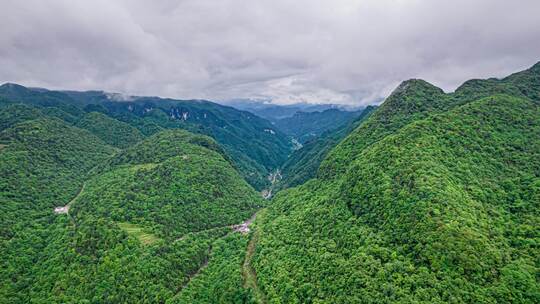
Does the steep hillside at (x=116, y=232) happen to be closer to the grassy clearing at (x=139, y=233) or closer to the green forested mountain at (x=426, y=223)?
the grassy clearing at (x=139, y=233)

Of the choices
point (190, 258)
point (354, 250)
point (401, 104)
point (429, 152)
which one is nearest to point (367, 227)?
point (354, 250)

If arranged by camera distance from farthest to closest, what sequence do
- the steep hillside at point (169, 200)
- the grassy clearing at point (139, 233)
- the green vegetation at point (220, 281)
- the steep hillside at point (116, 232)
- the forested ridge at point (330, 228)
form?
the steep hillside at point (169, 200), the grassy clearing at point (139, 233), the steep hillside at point (116, 232), the green vegetation at point (220, 281), the forested ridge at point (330, 228)

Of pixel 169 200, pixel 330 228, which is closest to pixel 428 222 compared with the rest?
pixel 330 228

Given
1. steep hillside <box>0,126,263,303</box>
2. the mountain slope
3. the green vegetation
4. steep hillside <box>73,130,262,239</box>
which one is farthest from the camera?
steep hillside <box>73,130,262,239</box>

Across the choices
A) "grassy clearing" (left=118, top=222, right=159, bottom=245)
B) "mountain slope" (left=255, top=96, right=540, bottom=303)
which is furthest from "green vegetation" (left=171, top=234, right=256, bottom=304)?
"grassy clearing" (left=118, top=222, right=159, bottom=245)

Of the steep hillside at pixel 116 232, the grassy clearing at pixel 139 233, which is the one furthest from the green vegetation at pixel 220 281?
the grassy clearing at pixel 139 233

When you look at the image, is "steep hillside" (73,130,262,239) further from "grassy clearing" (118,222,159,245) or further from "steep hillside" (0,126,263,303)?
"grassy clearing" (118,222,159,245)
